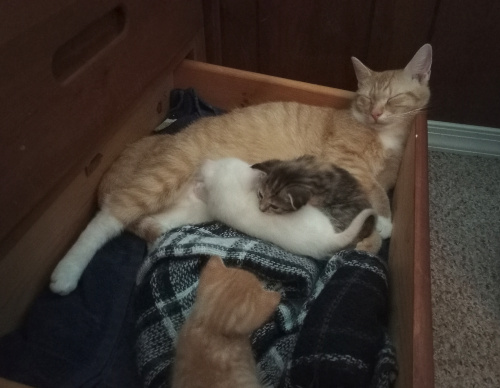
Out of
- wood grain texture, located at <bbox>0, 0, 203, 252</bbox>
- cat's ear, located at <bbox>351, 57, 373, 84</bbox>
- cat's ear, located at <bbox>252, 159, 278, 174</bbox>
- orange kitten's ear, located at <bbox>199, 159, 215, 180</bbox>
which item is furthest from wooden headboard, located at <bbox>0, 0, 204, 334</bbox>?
cat's ear, located at <bbox>351, 57, 373, 84</bbox>

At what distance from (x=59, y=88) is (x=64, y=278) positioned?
0.40 metres

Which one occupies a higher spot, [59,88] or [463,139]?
[59,88]

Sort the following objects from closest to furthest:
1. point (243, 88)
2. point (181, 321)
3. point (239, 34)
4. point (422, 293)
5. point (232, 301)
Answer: point (422, 293) < point (232, 301) < point (181, 321) < point (243, 88) < point (239, 34)

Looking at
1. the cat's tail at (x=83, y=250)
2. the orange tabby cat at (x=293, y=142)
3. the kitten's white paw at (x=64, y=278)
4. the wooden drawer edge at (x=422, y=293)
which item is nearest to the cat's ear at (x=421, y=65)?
the orange tabby cat at (x=293, y=142)

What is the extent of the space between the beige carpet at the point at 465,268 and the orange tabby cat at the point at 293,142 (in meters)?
0.32

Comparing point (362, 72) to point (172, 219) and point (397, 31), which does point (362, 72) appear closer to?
point (397, 31)

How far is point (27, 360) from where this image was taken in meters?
0.86

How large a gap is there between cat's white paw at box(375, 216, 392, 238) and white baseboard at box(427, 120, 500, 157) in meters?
0.68

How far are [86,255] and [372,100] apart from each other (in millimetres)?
842

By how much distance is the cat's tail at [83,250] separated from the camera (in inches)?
37.7

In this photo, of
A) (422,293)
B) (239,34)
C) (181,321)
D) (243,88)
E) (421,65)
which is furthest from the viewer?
(239,34)

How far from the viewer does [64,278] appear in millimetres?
958

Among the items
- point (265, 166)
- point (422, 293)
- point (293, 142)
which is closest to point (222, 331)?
point (422, 293)

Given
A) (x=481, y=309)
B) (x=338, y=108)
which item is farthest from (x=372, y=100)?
(x=481, y=309)
